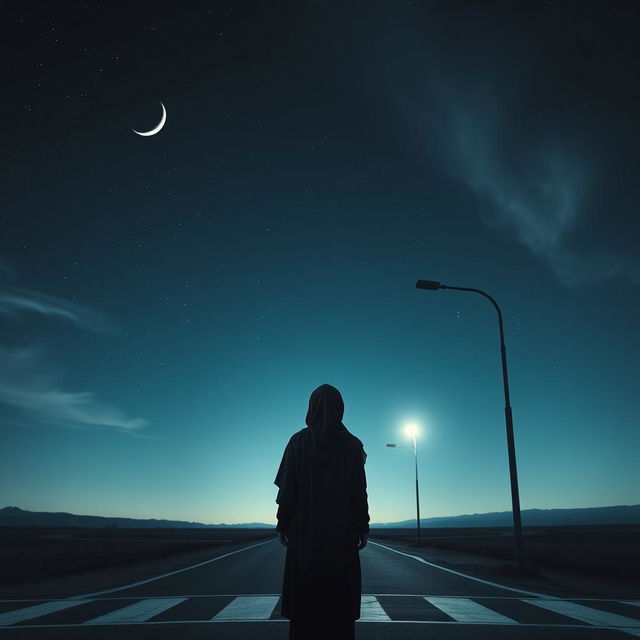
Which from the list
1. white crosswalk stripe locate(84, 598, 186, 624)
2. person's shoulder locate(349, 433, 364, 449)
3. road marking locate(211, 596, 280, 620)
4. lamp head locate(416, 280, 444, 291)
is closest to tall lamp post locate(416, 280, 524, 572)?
lamp head locate(416, 280, 444, 291)

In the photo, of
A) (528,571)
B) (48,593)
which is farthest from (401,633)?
(528,571)

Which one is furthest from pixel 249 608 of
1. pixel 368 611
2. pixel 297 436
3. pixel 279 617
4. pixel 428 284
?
pixel 428 284

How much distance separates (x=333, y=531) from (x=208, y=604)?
23.2 feet

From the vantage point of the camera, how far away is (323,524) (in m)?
3.71

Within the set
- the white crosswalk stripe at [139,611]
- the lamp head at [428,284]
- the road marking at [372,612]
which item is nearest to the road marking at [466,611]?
the road marking at [372,612]

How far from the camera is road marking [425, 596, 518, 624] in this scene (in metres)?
7.81

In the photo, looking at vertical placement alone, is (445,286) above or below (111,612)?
above

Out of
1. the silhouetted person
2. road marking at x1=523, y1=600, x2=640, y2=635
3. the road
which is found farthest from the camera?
road marking at x1=523, y1=600, x2=640, y2=635

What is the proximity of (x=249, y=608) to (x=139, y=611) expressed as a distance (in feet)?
5.68

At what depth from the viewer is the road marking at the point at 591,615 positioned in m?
7.31

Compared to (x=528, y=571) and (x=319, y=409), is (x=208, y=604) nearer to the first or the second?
(x=319, y=409)

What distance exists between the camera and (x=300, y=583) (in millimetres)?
3674

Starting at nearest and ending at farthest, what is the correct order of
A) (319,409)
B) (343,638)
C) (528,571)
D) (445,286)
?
(343,638) < (319,409) < (528,571) < (445,286)

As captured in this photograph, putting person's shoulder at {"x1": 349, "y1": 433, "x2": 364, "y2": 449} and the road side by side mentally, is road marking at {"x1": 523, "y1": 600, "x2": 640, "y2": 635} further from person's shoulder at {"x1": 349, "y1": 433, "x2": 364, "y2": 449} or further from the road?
person's shoulder at {"x1": 349, "y1": 433, "x2": 364, "y2": 449}
